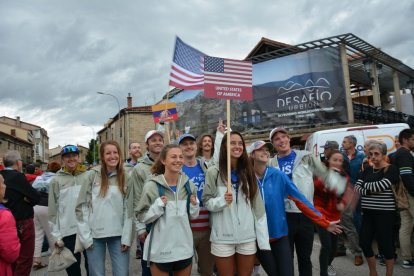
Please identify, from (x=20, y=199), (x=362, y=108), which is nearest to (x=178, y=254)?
(x=20, y=199)

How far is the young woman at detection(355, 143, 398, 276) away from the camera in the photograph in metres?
4.47

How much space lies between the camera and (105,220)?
377 centimetres

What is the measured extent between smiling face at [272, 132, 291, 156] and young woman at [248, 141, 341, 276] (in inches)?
19.0

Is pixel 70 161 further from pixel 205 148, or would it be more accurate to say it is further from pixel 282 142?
pixel 282 142

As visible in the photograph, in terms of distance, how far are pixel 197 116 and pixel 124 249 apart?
22.2m

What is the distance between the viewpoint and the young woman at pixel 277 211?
3525 millimetres

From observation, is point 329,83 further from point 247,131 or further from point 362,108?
point 247,131

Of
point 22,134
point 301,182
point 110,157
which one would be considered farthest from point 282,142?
point 22,134

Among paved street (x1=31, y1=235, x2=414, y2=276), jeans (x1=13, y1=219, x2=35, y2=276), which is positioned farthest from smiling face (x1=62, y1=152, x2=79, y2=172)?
paved street (x1=31, y1=235, x2=414, y2=276)

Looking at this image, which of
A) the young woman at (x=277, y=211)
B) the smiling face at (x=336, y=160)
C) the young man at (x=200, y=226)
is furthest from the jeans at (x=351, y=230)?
the young man at (x=200, y=226)

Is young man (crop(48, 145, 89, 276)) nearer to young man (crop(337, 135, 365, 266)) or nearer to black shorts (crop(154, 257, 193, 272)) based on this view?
black shorts (crop(154, 257, 193, 272))

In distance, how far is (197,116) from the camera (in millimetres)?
25797

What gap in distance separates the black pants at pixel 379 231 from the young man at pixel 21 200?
459 centimetres

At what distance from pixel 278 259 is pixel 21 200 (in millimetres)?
3703
